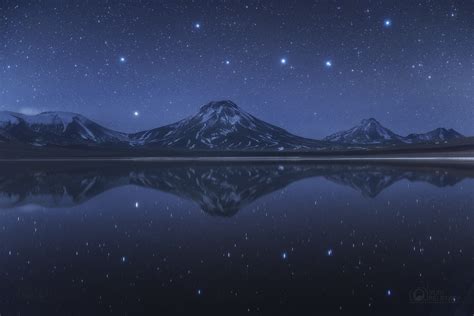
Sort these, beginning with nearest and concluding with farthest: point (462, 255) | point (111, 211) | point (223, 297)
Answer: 1. point (223, 297)
2. point (462, 255)
3. point (111, 211)

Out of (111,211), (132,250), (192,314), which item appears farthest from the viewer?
(111,211)

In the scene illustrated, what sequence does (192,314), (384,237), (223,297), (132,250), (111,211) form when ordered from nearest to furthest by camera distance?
(192,314) < (223,297) < (132,250) < (384,237) < (111,211)

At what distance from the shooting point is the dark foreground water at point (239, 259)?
8891 millimetres

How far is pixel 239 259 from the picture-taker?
12.5m

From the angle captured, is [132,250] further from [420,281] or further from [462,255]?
[462,255]

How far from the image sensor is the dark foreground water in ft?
29.2

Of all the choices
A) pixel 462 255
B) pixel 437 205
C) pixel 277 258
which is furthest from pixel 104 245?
pixel 437 205

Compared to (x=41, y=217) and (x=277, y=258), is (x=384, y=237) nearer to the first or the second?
(x=277, y=258)

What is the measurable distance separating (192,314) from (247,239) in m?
7.15

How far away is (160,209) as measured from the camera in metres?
23.4

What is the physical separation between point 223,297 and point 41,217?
14858 millimetres

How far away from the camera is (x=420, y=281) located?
33.0 ft

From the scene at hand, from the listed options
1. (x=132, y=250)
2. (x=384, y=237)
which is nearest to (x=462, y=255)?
(x=384, y=237)

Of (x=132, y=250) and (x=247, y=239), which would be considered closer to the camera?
(x=132, y=250)
